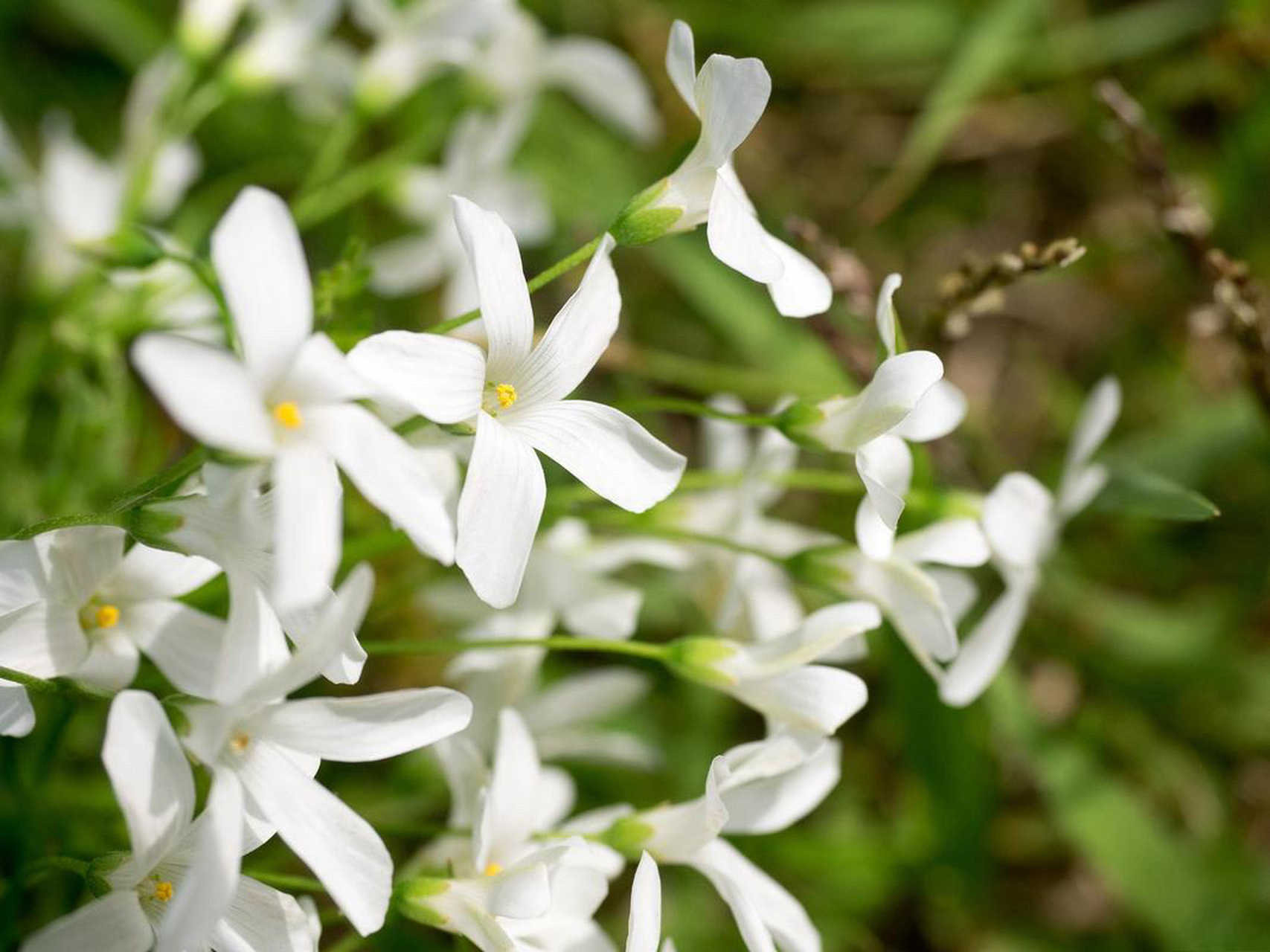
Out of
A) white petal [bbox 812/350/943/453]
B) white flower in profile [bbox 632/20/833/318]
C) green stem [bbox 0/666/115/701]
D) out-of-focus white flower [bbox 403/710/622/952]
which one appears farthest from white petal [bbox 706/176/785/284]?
green stem [bbox 0/666/115/701]

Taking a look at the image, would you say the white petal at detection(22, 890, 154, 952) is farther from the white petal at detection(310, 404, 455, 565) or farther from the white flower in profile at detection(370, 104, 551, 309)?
the white flower in profile at detection(370, 104, 551, 309)

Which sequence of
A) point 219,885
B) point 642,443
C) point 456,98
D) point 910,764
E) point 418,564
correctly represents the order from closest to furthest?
point 219,885, point 642,443, point 910,764, point 418,564, point 456,98

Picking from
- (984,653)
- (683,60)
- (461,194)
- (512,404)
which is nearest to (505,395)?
(512,404)

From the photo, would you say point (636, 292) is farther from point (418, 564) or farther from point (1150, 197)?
point (1150, 197)

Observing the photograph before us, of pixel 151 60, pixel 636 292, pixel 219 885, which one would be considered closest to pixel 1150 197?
pixel 636 292

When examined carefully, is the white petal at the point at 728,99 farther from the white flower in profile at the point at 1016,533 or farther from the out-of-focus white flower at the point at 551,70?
the out-of-focus white flower at the point at 551,70
